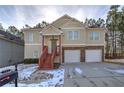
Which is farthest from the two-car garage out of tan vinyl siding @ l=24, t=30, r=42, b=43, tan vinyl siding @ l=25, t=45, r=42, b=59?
tan vinyl siding @ l=24, t=30, r=42, b=43

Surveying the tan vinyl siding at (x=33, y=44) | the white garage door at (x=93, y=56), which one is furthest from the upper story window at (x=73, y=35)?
the tan vinyl siding at (x=33, y=44)

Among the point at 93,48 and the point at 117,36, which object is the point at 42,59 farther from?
the point at 117,36

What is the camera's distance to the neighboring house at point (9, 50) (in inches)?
717

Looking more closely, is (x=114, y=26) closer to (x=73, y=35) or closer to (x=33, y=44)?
(x=73, y=35)

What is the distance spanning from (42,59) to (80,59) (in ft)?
17.2

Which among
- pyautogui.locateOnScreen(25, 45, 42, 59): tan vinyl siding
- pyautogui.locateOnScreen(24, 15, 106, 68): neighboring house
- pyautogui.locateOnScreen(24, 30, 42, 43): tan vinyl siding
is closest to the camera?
pyautogui.locateOnScreen(24, 15, 106, 68): neighboring house

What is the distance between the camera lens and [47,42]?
21.0 meters

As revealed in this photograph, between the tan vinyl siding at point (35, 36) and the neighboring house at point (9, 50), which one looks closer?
the neighboring house at point (9, 50)

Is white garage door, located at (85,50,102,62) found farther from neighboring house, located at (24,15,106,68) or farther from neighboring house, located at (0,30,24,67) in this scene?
neighboring house, located at (0,30,24,67)

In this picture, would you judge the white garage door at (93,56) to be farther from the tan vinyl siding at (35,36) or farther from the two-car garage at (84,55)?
the tan vinyl siding at (35,36)

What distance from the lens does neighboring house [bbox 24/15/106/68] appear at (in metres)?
20.5

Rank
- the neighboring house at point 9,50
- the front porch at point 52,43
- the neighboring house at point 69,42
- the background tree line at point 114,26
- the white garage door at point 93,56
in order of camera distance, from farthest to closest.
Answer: the background tree line at point 114,26, the white garage door at point 93,56, the neighboring house at point 69,42, the front porch at point 52,43, the neighboring house at point 9,50
